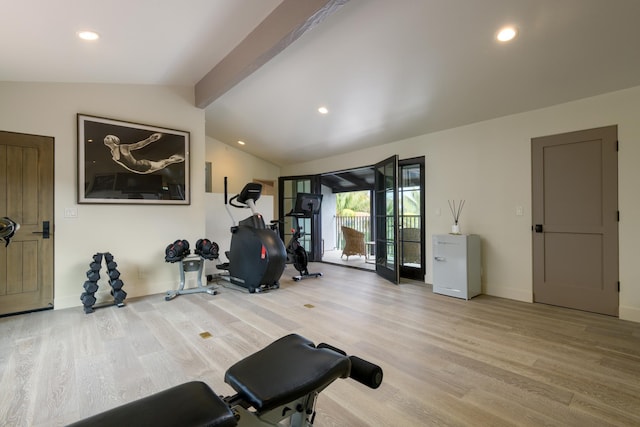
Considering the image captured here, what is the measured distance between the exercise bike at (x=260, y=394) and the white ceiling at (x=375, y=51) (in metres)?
2.68

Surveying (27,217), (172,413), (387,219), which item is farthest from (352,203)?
(172,413)

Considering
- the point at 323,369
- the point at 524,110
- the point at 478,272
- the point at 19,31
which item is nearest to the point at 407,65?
the point at 524,110

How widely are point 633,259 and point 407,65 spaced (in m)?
3.05

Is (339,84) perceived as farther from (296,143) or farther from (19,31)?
(19,31)

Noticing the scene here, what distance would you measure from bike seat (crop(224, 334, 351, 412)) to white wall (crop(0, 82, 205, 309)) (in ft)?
11.8

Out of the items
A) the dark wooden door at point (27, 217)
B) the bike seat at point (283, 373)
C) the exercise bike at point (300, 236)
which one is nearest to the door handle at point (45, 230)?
the dark wooden door at point (27, 217)

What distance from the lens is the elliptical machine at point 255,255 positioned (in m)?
4.15

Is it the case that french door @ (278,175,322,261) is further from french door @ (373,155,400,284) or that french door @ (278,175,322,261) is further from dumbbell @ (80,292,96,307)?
dumbbell @ (80,292,96,307)

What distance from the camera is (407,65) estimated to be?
320 centimetres

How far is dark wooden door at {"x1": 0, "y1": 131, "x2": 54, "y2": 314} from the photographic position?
3264mm

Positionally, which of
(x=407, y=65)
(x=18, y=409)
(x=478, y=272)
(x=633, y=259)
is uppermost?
(x=407, y=65)

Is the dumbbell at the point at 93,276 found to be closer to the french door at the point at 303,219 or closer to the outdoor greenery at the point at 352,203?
the french door at the point at 303,219

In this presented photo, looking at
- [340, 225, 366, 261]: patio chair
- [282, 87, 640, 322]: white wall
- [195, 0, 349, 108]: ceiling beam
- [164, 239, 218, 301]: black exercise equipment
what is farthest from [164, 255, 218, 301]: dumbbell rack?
[340, 225, 366, 261]: patio chair

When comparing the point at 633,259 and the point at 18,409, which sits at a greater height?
the point at 633,259
